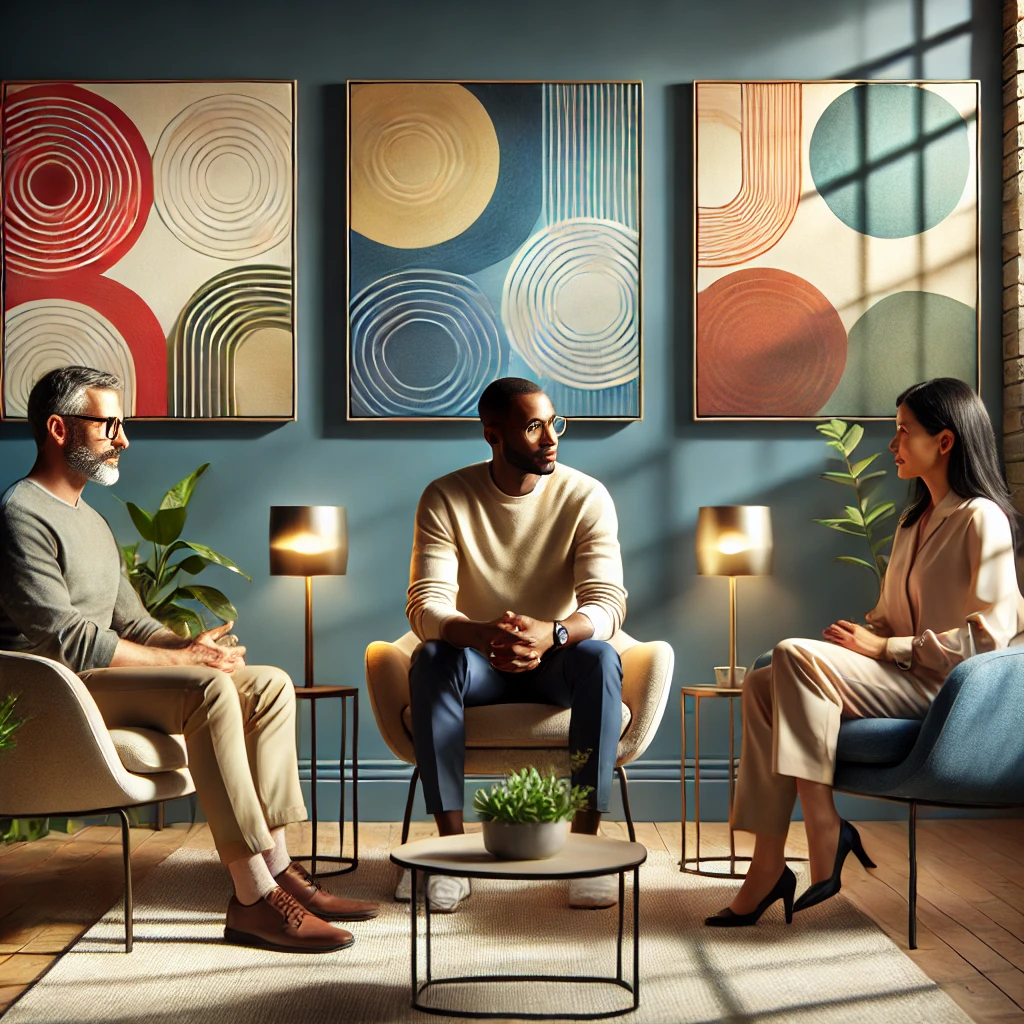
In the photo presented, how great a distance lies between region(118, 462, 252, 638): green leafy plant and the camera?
375cm

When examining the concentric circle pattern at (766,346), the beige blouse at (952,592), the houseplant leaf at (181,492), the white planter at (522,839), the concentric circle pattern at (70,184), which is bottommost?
the white planter at (522,839)

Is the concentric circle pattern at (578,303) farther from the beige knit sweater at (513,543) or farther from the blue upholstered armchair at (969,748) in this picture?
the blue upholstered armchair at (969,748)

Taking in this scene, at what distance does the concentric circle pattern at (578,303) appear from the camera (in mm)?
4047

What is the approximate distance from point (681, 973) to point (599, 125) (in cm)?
286

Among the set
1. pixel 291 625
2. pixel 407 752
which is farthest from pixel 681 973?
pixel 291 625

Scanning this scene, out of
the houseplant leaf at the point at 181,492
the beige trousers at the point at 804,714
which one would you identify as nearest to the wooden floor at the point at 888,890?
the beige trousers at the point at 804,714

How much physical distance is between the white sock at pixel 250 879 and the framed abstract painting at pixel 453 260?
189 cm

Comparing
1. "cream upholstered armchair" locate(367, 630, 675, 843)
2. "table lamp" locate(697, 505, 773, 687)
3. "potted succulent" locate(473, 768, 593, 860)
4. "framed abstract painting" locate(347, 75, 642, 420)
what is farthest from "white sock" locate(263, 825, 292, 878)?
"framed abstract painting" locate(347, 75, 642, 420)

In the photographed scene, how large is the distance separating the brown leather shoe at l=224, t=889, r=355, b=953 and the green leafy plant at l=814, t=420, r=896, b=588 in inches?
86.1

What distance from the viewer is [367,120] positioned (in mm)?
4051

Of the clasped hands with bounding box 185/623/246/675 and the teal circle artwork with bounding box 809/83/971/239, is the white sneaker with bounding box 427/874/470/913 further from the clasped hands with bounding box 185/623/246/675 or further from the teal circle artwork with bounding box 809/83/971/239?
the teal circle artwork with bounding box 809/83/971/239

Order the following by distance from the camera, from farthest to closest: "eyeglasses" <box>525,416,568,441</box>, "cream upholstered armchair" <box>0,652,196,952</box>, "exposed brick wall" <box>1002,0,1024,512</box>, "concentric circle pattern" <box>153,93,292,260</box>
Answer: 1. "concentric circle pattern" <box>153,93,292,260</box>
2. "exposed brick wall" <box>1002,0,1024,512</box>
3. "eyeglasses" <box>525,416,568,441</box>
4. "cream upholstered armchair" <box>0,652,196,952</box>

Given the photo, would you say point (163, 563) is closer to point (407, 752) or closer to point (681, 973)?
point (407, 752)

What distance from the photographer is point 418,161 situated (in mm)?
4047
